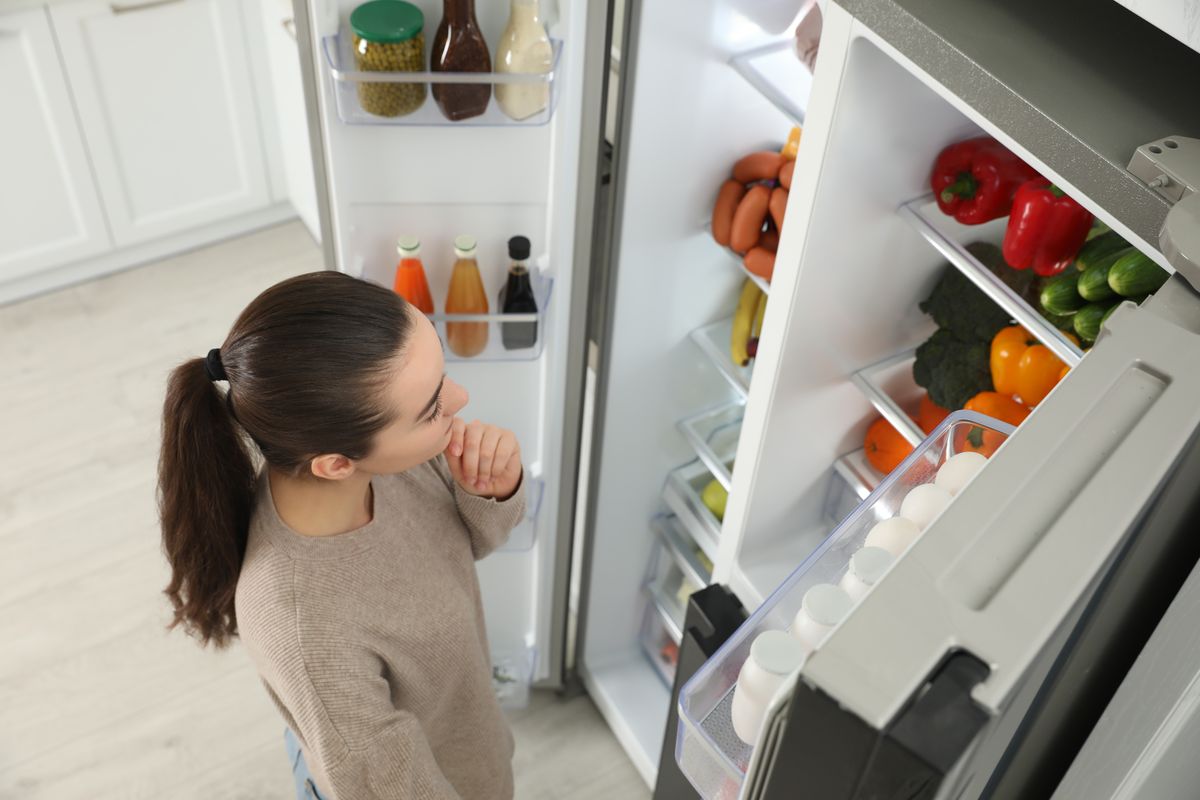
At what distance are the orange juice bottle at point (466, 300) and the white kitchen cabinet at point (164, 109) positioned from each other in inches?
62.9

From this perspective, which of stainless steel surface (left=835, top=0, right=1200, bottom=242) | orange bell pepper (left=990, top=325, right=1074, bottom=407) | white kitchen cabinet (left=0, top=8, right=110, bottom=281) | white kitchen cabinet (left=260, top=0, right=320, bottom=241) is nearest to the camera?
stainless steel surface (left=835, top=0, right=1200, bottom=242)

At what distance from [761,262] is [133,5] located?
1.89 meters

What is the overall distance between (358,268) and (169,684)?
48.1 inches

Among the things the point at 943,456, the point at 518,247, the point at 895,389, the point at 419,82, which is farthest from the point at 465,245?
the point at 943,456

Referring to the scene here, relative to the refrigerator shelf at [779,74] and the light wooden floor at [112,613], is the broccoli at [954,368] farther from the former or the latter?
the light wooden floor at [112,613]

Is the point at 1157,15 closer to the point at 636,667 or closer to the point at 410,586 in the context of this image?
the point at 410,586

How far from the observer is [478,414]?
75.0 inches

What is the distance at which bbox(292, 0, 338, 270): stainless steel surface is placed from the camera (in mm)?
1433

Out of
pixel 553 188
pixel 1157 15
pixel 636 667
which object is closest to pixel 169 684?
pixel 636 667

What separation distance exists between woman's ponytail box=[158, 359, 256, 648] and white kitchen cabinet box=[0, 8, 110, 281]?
184 centimetres

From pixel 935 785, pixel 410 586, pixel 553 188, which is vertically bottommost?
pixel 410 586

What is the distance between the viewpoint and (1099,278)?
1.23 m

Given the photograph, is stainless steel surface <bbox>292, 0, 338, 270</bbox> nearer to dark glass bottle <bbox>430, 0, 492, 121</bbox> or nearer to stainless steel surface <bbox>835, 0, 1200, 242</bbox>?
dark glass bottle <bbox>430, 0, 492, 121</bbox>

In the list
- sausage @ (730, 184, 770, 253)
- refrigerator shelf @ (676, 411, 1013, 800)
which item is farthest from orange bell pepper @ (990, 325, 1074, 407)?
sausage @ (730, 184, 770, 253)
